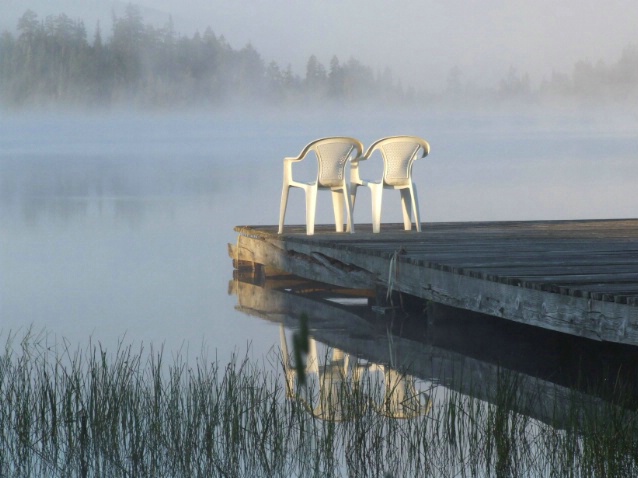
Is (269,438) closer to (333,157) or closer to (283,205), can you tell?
(333,157)

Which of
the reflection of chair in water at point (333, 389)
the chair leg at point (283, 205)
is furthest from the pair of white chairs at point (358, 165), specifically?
the reflection of chair in water at point (333, 389)

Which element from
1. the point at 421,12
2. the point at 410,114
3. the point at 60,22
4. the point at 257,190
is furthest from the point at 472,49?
the point at 60,22

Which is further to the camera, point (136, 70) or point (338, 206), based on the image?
point (136, 70)

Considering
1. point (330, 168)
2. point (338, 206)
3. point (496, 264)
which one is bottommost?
point (496, 264)

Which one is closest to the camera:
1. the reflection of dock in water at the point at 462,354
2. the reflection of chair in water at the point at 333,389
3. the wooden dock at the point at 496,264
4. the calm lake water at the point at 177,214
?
the reflection of chair in water at the point at 333,389

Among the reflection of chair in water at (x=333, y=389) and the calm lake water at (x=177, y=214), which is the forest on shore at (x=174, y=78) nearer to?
the calm lake water at (x=177, y=214)

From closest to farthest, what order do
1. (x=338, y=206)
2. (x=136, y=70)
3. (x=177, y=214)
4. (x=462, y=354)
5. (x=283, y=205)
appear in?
(x=462, y=354)
(x=283, y=205)
(x=338, y=206)
(x=177, y=214)
(x=136, y=70)

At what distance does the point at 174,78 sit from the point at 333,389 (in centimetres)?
5827

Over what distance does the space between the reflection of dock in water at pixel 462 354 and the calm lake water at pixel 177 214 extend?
0.37 metres

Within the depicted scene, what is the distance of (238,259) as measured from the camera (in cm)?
830

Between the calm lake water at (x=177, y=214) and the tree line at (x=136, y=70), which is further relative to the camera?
the tree line at (x=136, y=70)

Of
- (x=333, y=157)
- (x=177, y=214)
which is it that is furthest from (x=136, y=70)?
(x=333, y=157)

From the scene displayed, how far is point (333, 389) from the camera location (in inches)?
165

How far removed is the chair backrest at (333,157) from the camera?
739cm
